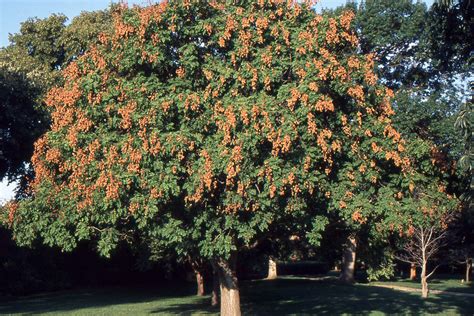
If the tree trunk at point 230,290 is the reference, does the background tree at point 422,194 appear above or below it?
above

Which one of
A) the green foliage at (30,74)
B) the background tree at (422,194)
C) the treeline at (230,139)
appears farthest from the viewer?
the green foliage at (30,74)

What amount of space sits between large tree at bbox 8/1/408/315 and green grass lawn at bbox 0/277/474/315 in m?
9.89

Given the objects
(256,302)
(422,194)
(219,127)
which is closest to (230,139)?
(219,127)

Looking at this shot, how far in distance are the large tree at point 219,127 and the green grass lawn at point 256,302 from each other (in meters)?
9.89

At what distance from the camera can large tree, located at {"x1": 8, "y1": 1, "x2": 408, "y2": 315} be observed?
47.0ft

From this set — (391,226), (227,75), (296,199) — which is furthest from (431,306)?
(227,75)

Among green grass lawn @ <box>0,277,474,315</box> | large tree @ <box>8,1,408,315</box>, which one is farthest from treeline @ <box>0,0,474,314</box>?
green grass lawn @ <box>0,277,474,315</box>

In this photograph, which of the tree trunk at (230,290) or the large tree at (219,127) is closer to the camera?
the large tree at (219,127)

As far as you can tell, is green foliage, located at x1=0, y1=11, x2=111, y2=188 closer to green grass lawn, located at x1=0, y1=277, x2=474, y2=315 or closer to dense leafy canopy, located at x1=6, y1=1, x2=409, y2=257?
green grass lawn, located at x1=0, y1=277, x2=474, y2=315

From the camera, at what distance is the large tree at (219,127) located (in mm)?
14320

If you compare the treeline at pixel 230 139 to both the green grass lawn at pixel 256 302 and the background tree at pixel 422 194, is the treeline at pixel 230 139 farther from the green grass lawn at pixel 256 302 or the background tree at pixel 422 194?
the green grass lawn at pixel 256 302

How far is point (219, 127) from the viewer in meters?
14.5

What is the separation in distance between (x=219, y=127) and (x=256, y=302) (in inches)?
643

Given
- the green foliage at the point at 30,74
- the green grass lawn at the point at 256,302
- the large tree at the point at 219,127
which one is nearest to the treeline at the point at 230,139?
the large tree at the point at 219,127
